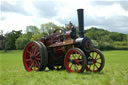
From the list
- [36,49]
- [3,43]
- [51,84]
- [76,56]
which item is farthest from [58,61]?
[3,43]

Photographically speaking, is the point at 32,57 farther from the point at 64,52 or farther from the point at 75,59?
the point at 75,59

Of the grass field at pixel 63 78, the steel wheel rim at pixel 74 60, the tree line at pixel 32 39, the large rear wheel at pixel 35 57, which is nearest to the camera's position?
the grass field at pixel 63 78

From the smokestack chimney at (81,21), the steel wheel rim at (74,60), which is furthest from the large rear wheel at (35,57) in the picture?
the smokestack chimney at (81,21)

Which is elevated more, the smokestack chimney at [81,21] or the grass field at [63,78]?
the smokestack chimney at [81,21]

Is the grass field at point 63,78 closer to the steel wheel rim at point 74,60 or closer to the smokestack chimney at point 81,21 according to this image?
the steel wheel rim at point 74,60

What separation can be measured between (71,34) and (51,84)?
415 cm

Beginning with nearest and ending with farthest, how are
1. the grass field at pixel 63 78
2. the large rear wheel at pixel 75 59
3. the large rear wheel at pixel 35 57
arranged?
the grass field at pixel 63 78 < the large rear wheel at pixel 75 59 < the large rear wheel at pixel 35 57

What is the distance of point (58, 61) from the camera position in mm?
10797

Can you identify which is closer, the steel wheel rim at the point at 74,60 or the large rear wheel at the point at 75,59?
the large rear wheel at the point at 75,59

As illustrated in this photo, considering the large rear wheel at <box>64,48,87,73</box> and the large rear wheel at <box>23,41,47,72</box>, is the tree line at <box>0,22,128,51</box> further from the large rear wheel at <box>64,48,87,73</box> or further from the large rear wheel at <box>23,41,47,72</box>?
the large rear wheel at <box>64,48,87,73</box>

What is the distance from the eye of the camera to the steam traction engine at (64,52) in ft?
29.4

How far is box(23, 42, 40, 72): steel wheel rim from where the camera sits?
10484 mm

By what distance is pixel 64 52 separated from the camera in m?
10.2

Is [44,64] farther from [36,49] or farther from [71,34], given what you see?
[71,34]
